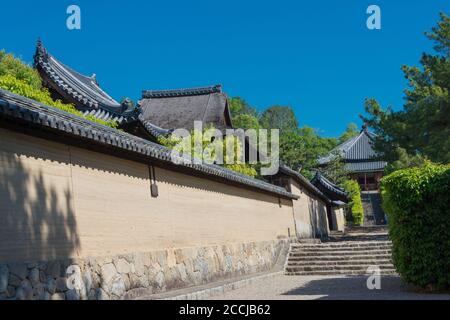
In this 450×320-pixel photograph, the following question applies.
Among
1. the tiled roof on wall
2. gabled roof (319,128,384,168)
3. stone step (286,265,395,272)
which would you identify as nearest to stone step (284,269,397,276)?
stone step (286,265,395,272)

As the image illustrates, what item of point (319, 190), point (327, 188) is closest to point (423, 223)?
point (319, 190)

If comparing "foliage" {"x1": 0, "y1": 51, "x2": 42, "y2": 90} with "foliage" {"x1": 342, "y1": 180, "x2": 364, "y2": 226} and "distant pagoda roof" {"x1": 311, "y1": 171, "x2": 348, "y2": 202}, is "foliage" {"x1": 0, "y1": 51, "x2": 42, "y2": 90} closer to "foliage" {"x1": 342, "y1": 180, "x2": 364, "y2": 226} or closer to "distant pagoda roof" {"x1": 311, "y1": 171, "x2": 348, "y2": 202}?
"distant pagoda roof" {"x1": 311, "y1": 171, "x2": 348, "y2": 202}

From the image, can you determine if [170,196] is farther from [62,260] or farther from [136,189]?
[62,260]

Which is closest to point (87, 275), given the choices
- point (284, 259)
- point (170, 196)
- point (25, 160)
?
point (25, 160)

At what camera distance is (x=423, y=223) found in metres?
9.57

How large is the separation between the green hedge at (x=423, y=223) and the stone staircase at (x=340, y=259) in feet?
17.4

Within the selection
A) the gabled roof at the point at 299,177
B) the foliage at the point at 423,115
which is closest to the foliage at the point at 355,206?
the gabled roof at the point at 299,177

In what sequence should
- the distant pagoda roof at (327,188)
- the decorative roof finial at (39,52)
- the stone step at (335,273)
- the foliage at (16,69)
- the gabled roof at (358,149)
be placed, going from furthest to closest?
the gabled roof at (358,149)
the distant pagoda roof at (327,188)
the decorative roof finial at (39,52)
the foliage at (16,69)
the stone step at (335,273)

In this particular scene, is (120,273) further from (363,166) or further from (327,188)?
(363,166)

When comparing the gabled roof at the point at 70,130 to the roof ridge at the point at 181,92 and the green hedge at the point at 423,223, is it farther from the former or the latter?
the roof ridge at the point at 181,92

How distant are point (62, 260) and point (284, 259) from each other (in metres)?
11.5

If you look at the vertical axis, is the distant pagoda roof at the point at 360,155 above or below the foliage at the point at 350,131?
below

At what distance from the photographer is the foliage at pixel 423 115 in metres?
20.0

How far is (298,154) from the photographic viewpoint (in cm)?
3509
